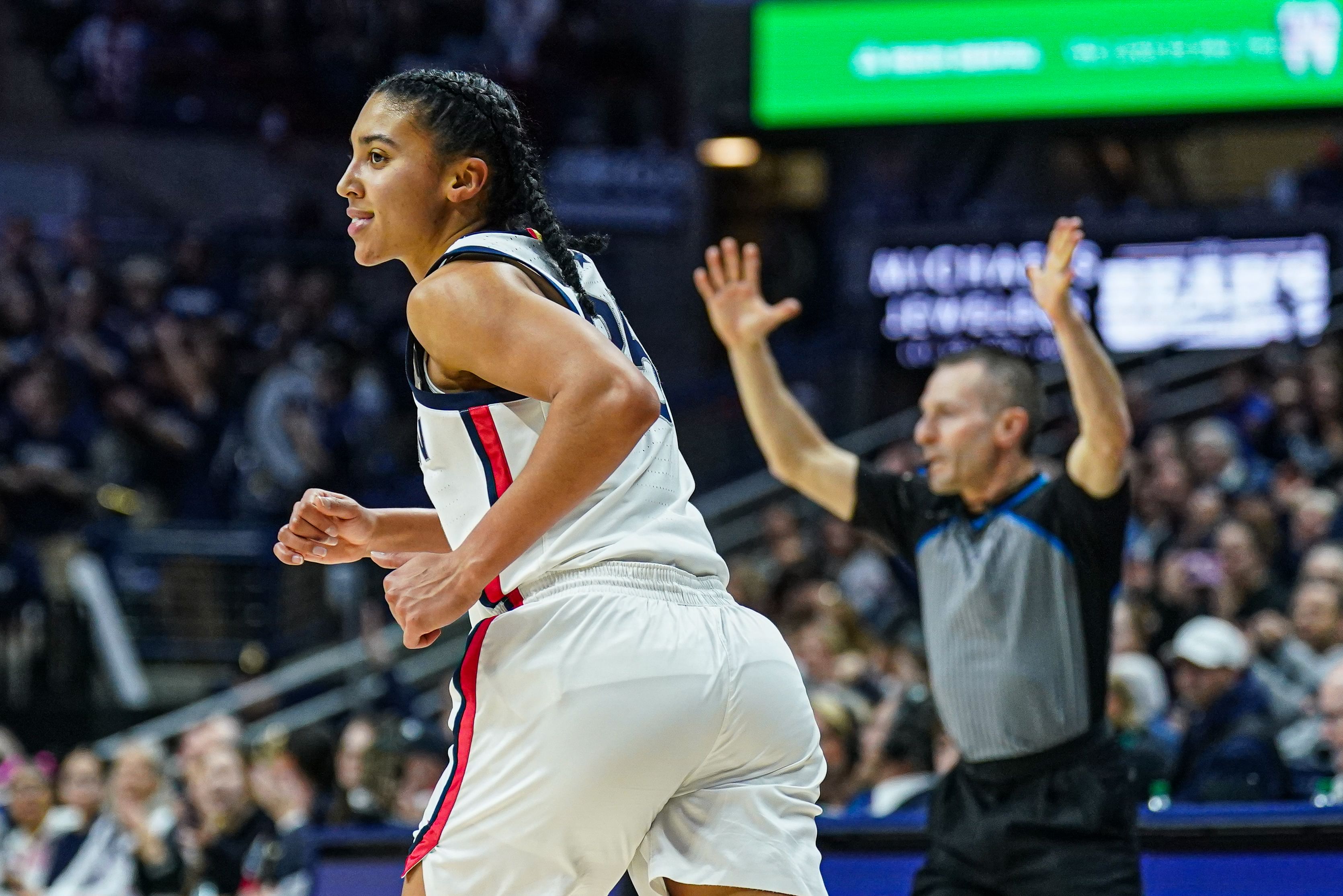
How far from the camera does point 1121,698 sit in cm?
629

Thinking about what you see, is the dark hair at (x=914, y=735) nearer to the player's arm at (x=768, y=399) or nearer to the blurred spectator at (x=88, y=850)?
the player's arm at (x=768, y=399)

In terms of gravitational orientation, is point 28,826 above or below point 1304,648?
below

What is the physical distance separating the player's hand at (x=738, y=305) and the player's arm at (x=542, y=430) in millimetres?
1822

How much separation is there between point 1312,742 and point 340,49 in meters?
11.1

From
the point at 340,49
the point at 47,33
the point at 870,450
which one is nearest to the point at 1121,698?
the point at 870,450

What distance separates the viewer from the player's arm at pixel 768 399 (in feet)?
14.0

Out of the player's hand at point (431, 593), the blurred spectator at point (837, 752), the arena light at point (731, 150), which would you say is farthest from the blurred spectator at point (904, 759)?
the arena light at point (731, 150)

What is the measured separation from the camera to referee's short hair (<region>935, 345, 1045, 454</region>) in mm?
3973

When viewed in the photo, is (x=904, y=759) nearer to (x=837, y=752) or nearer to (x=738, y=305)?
(x=837, y=752)

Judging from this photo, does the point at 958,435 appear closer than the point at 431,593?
No

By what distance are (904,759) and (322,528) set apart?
3.97 m

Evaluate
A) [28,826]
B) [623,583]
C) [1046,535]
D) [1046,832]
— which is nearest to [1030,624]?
[1046,535]

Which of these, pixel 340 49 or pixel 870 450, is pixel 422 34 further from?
pixel 870 450

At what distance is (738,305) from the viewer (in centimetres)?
429
